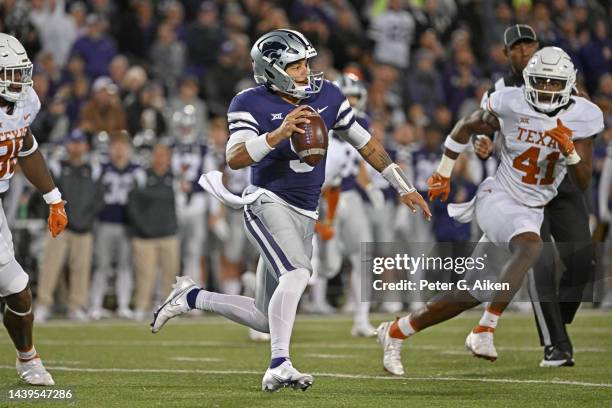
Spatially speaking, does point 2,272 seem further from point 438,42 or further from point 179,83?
point 438,42

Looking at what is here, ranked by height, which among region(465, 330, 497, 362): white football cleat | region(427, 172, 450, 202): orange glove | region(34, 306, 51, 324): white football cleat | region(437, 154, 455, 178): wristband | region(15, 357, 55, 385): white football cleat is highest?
region(437, 154, 455, 178): wristband

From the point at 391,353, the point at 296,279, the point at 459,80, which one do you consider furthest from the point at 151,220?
the point at 296,279

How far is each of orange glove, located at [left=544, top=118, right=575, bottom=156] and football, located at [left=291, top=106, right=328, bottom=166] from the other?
65.5 inches

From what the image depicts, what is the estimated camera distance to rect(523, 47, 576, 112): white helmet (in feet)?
23.1

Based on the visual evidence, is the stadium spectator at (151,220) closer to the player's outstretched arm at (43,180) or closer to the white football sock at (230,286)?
the white football sock at (230,286)

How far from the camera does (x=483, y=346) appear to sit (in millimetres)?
7148

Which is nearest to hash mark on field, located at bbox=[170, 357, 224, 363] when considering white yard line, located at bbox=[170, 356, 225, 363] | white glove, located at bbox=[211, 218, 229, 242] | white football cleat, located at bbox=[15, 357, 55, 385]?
white yard line, located at bbox=[170, 356, 225, 363]

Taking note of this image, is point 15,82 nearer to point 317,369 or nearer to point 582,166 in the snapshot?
point 317,369

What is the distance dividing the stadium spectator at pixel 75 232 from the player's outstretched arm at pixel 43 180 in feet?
17.4

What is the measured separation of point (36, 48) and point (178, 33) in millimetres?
1830

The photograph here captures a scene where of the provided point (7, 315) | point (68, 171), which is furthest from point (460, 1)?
point (7, 315)

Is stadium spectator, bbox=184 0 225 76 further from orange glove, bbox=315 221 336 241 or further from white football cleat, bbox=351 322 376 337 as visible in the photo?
white football cleat, bbox=351 322 376 337

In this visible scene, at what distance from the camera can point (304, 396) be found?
602cm

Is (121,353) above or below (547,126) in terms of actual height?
below
